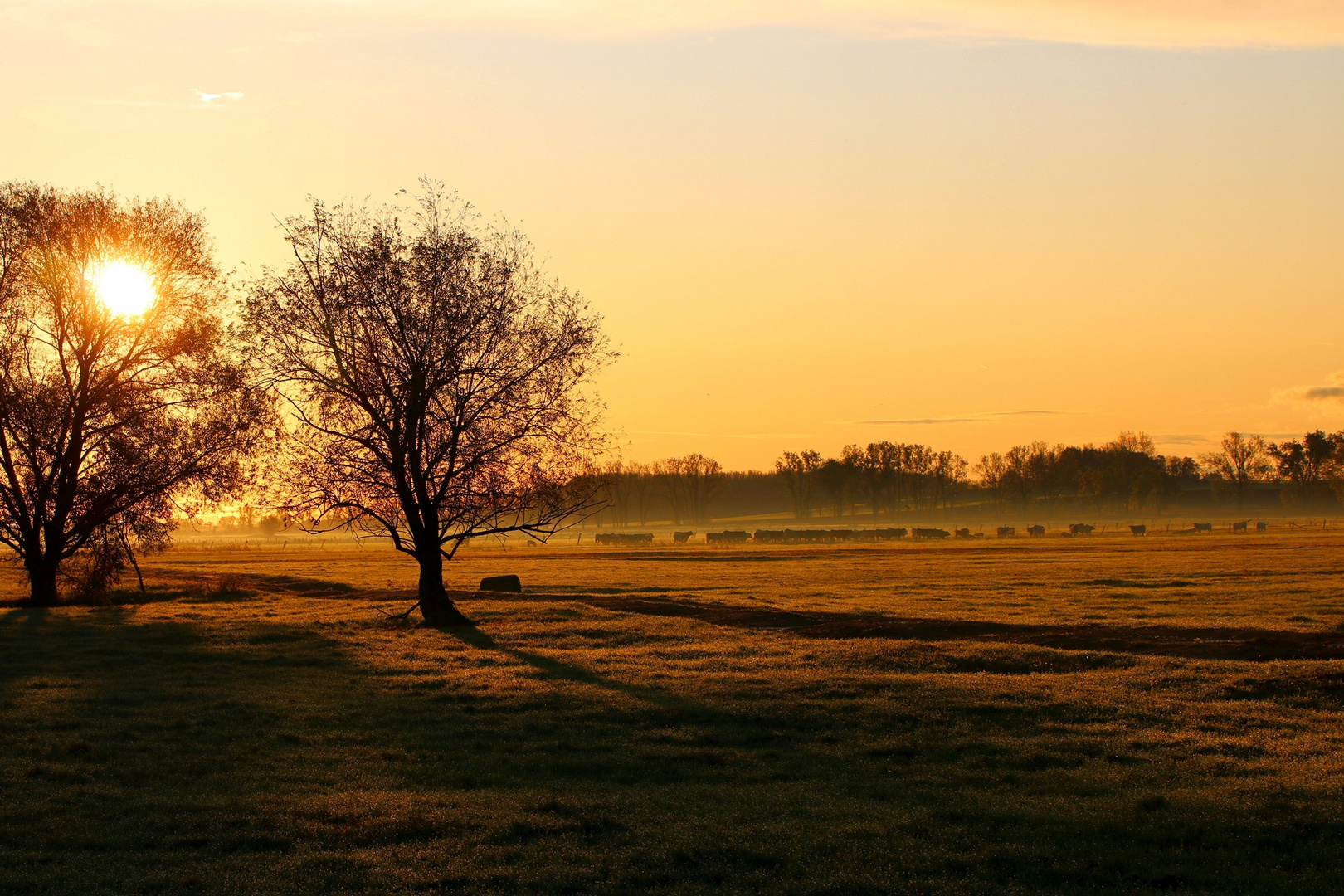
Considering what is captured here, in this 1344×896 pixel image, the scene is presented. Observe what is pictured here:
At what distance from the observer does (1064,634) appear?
26.5m

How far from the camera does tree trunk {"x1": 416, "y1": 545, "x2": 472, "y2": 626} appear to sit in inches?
1238

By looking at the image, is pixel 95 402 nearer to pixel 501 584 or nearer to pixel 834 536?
pixel 501 584

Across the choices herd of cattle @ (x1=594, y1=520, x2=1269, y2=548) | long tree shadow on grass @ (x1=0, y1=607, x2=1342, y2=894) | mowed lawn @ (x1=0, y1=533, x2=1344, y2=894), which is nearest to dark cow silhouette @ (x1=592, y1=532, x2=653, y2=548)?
herd of cattle @ (x1=594, y1=520, x2=1269, y2=548)

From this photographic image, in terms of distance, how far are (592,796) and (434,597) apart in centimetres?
2026

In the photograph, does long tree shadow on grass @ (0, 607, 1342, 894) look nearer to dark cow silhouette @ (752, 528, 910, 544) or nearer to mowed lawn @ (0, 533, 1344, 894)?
mowed lawn @ (0, 533, 1344, 894)

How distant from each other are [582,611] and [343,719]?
56.4 feet

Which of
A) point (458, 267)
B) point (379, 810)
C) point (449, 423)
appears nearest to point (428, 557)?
point (449, 423)

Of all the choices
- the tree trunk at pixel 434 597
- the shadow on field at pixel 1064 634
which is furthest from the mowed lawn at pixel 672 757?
the tree trunk at pixel 434 597

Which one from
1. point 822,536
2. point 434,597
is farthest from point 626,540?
point 434,597

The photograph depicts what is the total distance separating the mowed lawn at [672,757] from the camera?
9.95 metres

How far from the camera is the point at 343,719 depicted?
17.4 meters

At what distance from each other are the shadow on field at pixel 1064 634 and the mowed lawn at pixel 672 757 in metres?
0.17

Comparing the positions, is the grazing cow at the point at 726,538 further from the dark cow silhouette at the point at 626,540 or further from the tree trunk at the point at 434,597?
the tree trunk at the point at 434,597

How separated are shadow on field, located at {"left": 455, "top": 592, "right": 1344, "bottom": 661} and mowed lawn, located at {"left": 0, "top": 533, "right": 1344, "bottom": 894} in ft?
0.56
